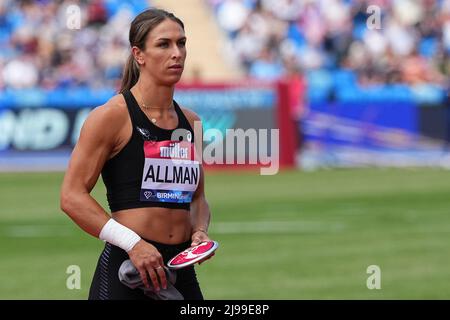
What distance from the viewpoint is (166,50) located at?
671cm

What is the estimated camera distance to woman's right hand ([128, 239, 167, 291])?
21.2 ft

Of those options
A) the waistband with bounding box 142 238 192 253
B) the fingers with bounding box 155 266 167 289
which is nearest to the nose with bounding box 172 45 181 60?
the waistband with bounding box 142 238 192 253

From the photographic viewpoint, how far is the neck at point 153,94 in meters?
6.82

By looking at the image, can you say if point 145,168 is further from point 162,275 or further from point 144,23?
point 144,23

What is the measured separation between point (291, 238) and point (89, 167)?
33.9 ft

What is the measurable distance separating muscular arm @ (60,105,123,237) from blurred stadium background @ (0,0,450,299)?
18.1ft

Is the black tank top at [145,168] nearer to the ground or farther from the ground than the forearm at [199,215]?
farther from the ground

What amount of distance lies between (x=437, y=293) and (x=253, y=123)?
15.5 meters

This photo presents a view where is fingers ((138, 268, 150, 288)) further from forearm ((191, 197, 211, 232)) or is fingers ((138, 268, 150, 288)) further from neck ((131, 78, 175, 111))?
neck ((131, 78, 175, 111))

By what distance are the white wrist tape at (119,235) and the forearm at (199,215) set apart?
1.66ft

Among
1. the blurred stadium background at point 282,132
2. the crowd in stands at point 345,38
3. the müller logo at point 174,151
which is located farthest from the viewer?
the crowd in stands at point 345,38

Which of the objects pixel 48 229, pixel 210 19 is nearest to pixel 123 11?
pixel 210 19

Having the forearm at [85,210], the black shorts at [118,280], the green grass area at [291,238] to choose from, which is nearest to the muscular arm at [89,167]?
the forearm at [85,210]

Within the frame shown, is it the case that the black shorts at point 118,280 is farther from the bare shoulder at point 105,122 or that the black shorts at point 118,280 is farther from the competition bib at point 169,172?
the bare shoulder at point 105,122
